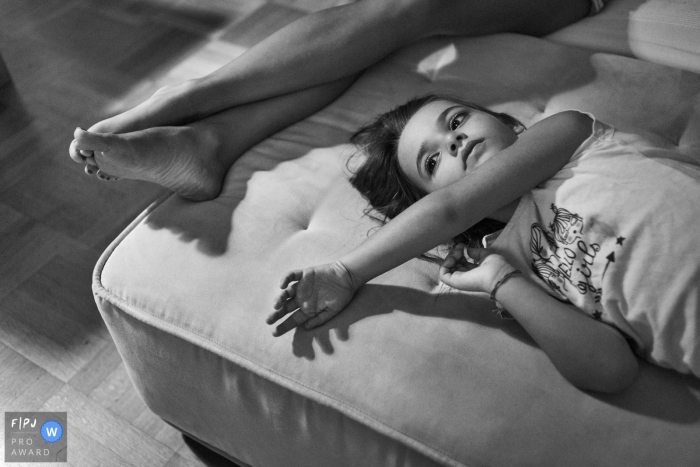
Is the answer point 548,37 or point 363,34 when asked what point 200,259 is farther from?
point 548,37

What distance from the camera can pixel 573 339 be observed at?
84 centimetres

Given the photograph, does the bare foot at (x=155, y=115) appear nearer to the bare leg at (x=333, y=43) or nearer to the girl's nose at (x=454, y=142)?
the bare leg at (x=333, y=43)

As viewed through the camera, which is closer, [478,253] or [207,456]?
[478,253]

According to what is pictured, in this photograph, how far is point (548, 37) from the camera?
4.62ft

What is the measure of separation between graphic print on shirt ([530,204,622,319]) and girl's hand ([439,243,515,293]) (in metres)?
0.06

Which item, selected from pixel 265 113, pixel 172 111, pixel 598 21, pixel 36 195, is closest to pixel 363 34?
A: pixel 265 113

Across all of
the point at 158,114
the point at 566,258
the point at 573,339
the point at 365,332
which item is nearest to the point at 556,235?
the point at 566,258

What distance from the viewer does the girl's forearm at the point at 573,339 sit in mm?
826

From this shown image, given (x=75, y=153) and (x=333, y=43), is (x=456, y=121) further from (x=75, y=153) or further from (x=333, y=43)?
(x=75, y=153)

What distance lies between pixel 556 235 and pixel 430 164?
0.81 feet

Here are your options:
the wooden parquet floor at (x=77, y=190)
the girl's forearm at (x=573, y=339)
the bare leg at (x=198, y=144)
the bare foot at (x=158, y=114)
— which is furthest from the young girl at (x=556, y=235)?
the wooden parquet floor at (x=77, y=190)

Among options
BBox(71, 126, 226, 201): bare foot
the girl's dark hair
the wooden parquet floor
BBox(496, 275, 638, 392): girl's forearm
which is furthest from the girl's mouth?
the wooden parquet floor

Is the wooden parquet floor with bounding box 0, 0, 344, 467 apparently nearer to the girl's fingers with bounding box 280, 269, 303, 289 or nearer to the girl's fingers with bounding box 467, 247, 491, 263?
the girl's fingers with bounding box 280, 269, 303, 289

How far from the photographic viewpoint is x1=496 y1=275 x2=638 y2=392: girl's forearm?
826 millimetres
